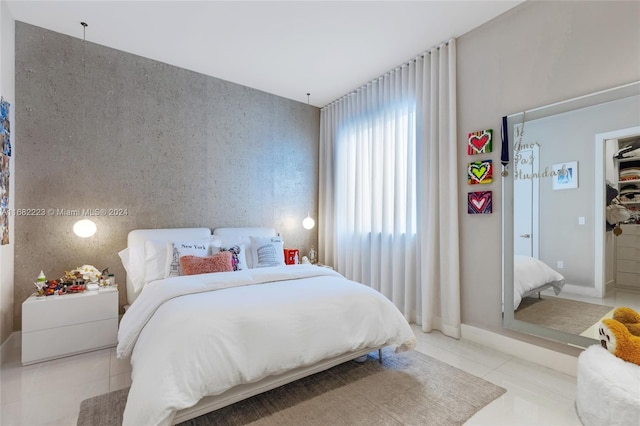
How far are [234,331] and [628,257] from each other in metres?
2.62

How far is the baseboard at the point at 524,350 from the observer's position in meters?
2.25

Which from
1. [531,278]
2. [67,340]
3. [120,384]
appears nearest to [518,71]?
[531,278]

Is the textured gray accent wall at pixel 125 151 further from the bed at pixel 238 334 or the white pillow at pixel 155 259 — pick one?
the bed at pixel 238 334

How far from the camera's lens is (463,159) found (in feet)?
9.67

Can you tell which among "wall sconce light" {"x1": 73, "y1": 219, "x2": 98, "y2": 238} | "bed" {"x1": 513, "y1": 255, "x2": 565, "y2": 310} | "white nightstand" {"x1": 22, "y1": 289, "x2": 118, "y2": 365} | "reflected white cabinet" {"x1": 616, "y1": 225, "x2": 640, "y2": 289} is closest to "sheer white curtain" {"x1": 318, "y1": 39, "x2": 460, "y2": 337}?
"bed" {"x1": 513, "y1": 255, "x2": 565, "y2": 310}

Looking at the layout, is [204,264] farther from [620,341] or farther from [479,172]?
[620,341]

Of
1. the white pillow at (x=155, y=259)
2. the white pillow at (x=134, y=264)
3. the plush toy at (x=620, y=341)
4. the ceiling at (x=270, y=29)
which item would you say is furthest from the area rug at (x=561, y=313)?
the white pillow at (x=134, y=264)

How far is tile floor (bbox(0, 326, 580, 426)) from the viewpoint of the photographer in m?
1.77

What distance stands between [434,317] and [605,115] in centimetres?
222

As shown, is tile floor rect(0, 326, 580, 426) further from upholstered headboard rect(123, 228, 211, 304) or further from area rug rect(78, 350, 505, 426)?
upholstered headboard rect(123, 228, 211, 304)

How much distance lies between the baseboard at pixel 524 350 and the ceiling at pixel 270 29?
284 cm

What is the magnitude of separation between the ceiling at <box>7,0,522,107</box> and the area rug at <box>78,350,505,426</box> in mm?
2954

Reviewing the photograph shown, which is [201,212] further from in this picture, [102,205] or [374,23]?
[374,23]

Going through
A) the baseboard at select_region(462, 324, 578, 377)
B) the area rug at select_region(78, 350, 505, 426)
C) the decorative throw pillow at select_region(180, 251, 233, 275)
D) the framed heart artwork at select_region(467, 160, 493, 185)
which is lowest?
the area rug at select_region(78, 350, 505, 426)
